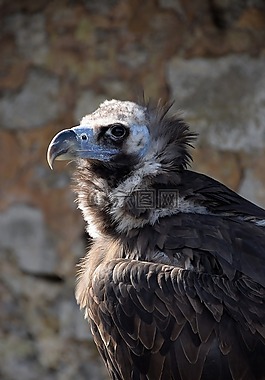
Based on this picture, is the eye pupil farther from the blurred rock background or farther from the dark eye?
the blurred rock background

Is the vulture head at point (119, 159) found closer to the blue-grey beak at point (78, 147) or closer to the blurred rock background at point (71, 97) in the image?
the blue-grey beak at point (78, 147)

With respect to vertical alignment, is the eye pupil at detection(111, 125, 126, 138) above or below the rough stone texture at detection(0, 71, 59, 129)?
below

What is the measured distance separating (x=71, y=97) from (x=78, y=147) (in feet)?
4.01

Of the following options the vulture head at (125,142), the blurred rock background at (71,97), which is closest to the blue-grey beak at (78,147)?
the vulture head at (125,142)

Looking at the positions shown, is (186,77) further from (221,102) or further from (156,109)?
(156,109)

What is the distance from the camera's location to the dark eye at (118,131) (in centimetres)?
265

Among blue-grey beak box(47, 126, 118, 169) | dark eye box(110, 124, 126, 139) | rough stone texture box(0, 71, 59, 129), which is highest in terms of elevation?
rough stone texture box(0, 71, 59, 129)

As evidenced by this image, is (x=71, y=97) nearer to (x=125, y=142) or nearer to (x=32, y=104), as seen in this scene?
(x=32, y=104)

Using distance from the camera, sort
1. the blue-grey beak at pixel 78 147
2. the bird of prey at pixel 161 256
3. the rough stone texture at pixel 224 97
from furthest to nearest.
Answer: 1. the rough stone texture at pixel 224 97
2. the blue-grey beak at pixel 78 147
3. the bird of prey at pixel 161 256

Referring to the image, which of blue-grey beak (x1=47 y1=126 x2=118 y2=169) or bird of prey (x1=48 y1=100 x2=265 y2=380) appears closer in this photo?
bird of prey (x1=48 y1=100 x2=265 y2=380)

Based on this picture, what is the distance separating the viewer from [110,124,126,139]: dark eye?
2652 mm

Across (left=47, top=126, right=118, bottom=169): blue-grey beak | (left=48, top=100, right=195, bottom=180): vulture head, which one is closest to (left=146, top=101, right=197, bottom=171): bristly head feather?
(left=48, top=100, right=195, bottom=180): vulture head

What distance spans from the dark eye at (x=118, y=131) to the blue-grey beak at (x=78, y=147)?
0.13ft

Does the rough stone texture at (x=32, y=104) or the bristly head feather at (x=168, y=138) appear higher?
the rough stone texture at (x=32, y=104)
